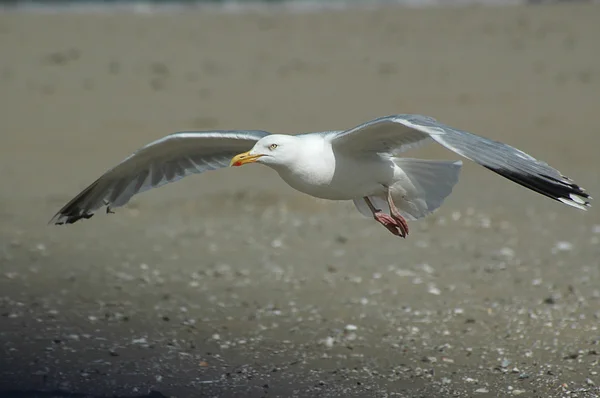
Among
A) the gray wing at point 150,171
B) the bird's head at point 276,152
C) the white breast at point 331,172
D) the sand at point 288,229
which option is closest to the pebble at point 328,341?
the sand at point 288,229

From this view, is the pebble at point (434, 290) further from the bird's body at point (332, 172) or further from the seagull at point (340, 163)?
the bird's body at point (332, 172)

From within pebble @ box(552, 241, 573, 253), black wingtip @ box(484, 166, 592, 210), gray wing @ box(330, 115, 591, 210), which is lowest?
black wingtip @ box(484, 166, 592, 210)

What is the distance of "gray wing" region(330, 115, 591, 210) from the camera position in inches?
196

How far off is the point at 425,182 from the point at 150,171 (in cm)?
177

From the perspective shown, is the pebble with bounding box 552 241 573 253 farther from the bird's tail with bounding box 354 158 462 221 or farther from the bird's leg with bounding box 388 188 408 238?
the bird's leg with bounding box 388 188 408 238

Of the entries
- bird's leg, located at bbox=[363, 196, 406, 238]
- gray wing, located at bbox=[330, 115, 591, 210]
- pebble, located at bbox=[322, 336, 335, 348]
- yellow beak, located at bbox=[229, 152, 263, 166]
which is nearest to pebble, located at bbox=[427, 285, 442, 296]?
pebble, located at bbox=[322, 336, 335, 348]

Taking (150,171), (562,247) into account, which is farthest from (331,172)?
(562,247)

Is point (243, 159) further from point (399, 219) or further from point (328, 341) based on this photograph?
point (328, 341)

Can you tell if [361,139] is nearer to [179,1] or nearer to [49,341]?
[49,341]

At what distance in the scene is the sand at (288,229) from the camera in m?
6.66

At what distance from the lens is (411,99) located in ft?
42.3

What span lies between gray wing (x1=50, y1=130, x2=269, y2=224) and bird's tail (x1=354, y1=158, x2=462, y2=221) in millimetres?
998

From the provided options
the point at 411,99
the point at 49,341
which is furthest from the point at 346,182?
the point at 411,99

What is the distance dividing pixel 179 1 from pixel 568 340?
12351 millimetres
